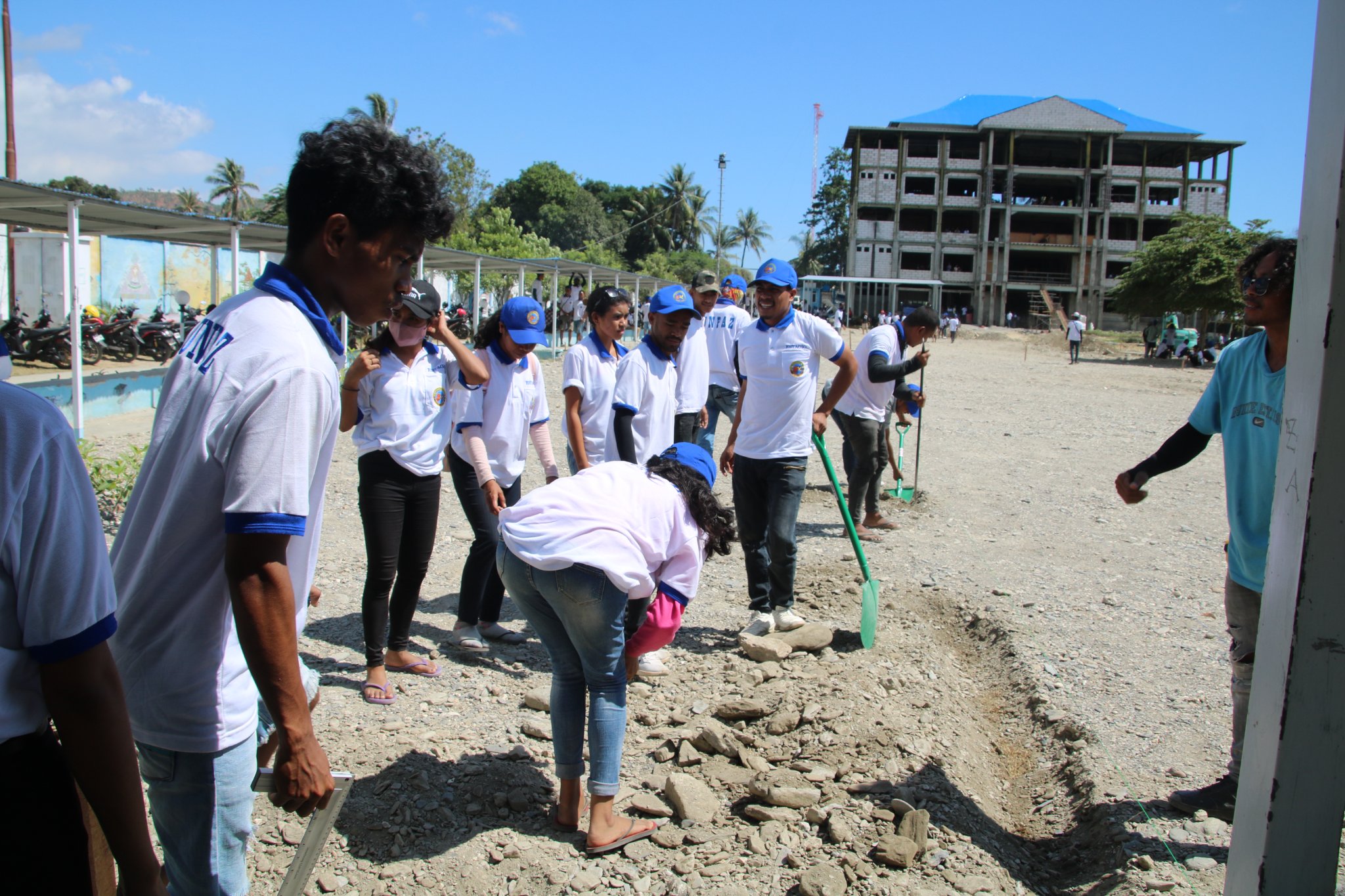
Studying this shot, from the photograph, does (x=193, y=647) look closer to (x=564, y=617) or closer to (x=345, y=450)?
(x=564, y=617)

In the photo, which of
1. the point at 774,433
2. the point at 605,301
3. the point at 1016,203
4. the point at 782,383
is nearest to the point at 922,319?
the point at 782,383

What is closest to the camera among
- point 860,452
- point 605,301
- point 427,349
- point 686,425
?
point 427,349

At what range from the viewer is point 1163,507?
322 inches

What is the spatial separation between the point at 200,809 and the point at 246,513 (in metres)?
0.59

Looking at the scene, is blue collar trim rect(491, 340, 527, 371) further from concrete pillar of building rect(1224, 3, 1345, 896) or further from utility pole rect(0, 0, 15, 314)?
utility pole rect(0, 0, 15, 314)

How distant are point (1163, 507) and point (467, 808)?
730 centimetres

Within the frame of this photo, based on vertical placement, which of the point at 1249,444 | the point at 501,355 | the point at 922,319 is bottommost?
the point at 1249,444

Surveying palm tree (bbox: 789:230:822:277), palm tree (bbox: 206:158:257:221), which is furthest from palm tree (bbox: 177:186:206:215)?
palm tree (bbox: 789:230:822:277)

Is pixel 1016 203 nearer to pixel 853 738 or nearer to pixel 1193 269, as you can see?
pixel 1193 269

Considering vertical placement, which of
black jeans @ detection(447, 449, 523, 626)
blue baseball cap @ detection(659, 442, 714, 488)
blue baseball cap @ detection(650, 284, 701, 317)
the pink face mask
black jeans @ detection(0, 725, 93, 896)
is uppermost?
blue baseball cap @ detection(650, 284, 701, 317)

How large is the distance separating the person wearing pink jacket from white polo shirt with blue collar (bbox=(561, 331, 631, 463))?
1773 mm

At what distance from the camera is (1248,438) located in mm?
2861

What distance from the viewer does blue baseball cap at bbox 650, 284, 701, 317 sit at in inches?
183

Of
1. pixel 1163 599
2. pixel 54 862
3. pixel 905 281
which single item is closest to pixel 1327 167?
pixel 54 862
